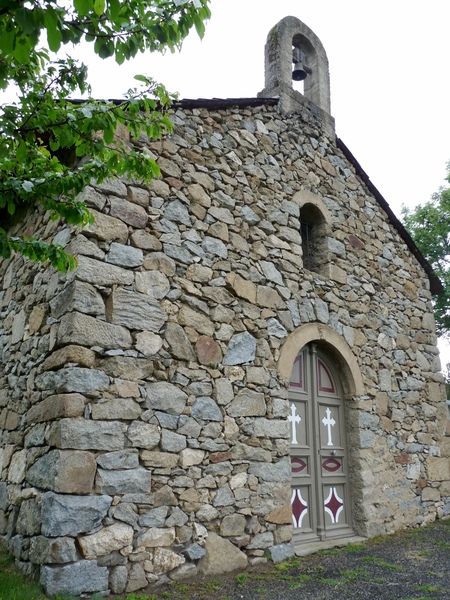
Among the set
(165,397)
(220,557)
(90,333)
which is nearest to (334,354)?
(165,397)

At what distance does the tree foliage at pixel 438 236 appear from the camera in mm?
15328

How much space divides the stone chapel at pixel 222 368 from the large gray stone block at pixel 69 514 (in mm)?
13

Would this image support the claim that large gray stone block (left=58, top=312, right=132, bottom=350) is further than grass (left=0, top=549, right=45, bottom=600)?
Yes

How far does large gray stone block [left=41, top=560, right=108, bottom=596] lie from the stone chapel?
12 millimetres

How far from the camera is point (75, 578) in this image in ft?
12.5

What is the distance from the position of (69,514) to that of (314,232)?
4697 mm

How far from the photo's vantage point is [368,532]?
6293mm

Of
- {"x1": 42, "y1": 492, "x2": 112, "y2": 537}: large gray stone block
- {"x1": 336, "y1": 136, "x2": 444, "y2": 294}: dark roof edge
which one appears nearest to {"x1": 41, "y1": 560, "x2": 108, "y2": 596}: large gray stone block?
{"x1": 42, "y1": 492, "x2": 112, "y2": 537}: large gray stone block

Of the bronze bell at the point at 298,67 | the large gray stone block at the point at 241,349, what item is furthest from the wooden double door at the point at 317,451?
the bronze bell at the point at 298,67

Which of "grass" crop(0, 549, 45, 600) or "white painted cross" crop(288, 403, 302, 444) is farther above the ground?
"white painted cross" crop(288, 403, 302, 444)

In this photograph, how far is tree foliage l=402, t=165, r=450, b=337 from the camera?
15.3 meters

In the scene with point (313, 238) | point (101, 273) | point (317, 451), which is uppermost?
point (313, 238)

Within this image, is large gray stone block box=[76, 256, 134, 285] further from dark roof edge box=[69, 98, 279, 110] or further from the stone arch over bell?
the stone arch over bell

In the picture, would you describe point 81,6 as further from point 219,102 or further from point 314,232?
point 314,232
